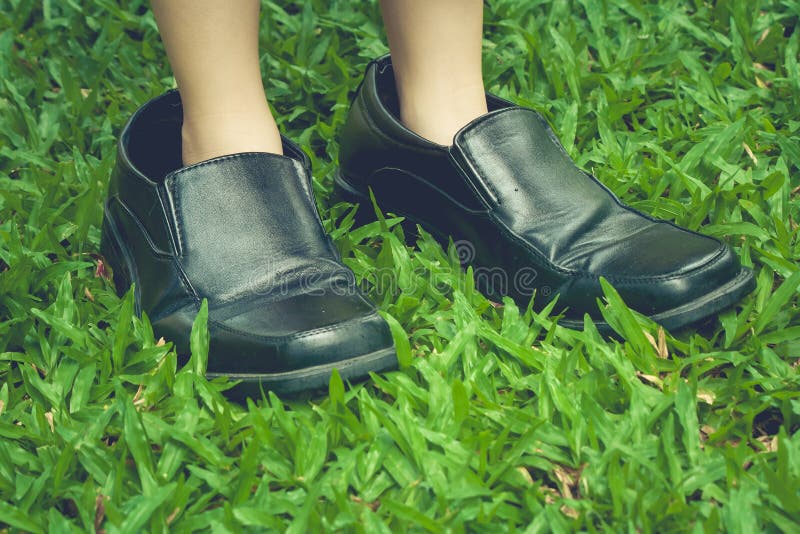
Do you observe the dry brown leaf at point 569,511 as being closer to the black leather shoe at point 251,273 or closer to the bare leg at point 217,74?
the black leather shoe at point 251,273

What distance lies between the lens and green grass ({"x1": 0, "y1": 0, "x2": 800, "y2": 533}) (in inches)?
47.1

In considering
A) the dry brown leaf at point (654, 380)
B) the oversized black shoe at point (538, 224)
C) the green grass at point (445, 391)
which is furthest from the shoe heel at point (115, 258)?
the dry brown leaf at point (654, 380)

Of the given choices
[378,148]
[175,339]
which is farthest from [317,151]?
[175,339]

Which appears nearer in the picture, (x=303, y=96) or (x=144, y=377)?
(x=144, y=377)

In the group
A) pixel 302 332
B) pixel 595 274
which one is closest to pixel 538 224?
pixel 595 274

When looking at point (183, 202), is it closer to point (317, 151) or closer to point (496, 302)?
point (496, 302)

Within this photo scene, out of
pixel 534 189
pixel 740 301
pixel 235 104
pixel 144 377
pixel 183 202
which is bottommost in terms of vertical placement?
pixel 740 301

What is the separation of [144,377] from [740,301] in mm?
1109

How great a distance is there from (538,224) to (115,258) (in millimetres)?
865

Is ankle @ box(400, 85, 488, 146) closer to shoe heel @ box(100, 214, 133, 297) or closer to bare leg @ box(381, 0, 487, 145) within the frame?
bare leg @ box(381, 0, 487, 145)

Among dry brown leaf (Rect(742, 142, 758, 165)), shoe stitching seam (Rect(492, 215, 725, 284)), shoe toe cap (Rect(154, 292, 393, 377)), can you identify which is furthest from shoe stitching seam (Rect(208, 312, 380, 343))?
dry brown leaf (Rect(742, 142, 758, 165))

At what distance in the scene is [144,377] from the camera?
1439mm

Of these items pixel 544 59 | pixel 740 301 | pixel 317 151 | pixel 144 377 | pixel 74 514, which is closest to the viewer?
pixel 74 514

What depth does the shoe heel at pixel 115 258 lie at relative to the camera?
5.44ft
